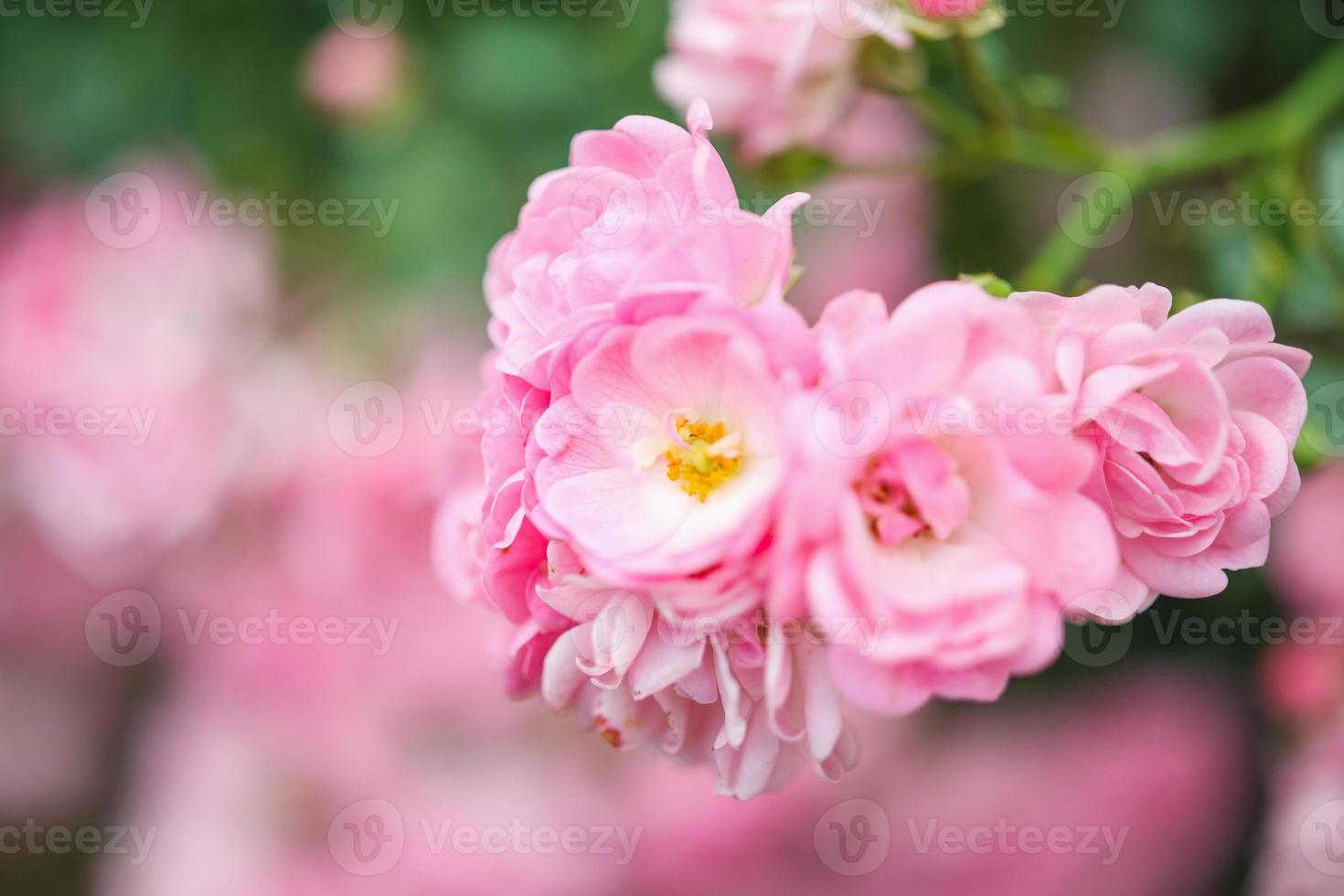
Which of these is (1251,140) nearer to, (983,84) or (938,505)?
(983,84)

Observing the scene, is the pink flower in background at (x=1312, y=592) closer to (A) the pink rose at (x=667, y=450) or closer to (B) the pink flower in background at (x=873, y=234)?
(B) the pink flower in background at (x=873, y=234)

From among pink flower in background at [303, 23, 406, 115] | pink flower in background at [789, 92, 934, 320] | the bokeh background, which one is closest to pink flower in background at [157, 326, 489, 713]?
the bokeh background

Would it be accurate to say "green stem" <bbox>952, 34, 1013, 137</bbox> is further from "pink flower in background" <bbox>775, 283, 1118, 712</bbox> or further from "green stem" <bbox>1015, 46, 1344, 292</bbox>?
"pink flower in background" <bbox>775, 283, 1118, 712</bbox>

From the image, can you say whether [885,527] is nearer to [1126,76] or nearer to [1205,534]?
[1205,534]

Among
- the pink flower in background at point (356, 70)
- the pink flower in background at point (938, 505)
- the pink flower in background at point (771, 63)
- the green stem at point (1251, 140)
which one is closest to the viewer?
the pink flower in background at point (938, 505)

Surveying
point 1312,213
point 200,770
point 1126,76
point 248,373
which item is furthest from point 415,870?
point 1126,76

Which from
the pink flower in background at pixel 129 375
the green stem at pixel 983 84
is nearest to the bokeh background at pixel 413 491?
the pink flower in background at pixel 129 375
